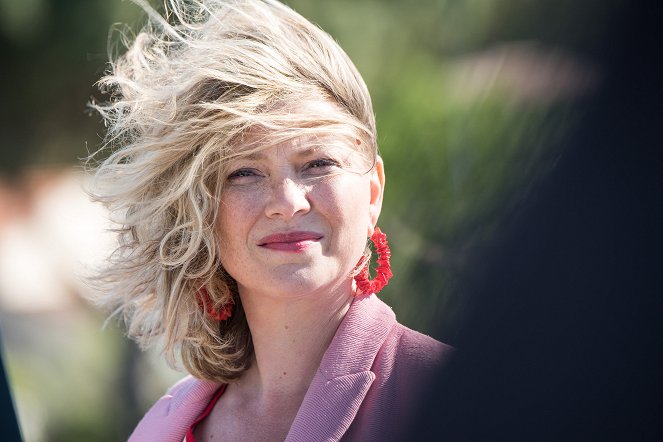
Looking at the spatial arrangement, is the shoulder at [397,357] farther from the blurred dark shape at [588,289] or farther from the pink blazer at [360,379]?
the blurred dark shape at [588,289]

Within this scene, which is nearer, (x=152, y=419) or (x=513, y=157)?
(x=513, y=157)

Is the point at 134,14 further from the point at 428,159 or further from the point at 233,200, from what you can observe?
the point at 428,159

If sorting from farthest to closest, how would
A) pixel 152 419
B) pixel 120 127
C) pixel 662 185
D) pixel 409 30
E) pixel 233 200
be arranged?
pixel 409 30 < pixel 152 419 < pixel 120 127 < pixel 233 200 < pixel 662 185

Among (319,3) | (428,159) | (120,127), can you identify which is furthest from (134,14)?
(428,159)

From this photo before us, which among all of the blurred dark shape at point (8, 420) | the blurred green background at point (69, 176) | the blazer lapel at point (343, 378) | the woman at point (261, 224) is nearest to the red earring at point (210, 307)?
the woman at point (261, 224)

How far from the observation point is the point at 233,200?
5.26 feet

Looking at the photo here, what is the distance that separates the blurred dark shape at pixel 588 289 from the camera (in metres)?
0.22

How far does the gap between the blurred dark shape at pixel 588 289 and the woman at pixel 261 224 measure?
1.12 metres

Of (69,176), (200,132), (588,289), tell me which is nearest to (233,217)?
(200,132)

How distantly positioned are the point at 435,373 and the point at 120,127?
1.62 meters

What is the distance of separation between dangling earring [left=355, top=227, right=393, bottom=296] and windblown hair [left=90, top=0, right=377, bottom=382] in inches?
7.5

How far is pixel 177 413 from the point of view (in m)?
1.84

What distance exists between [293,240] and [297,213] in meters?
0.05

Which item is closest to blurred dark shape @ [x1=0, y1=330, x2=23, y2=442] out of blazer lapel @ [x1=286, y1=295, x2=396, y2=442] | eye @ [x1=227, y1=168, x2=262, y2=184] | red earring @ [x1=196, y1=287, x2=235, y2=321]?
blazer lapel @ [x1=286, y1=295, x2=396, y2=442]
